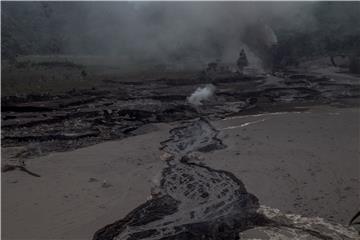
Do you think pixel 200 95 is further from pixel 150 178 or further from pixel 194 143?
pixel 150 178

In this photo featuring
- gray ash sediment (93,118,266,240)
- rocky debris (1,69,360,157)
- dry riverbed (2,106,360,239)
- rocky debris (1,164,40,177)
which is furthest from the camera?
rocky debris (1,69,360,157)

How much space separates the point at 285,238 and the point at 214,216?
175cm

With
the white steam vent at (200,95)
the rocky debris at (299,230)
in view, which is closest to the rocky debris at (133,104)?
the white steam vent at (200,95)

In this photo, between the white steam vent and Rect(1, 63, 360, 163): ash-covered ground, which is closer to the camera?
Rect(1, 63, 360, 163): ash-covered ground

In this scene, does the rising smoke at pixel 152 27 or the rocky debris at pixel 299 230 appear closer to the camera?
the rocky debris at pixel 299 230

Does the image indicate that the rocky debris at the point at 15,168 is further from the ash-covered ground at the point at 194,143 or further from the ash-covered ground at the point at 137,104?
the ash-covered ground at the point at 137,104

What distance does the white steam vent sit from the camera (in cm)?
2832

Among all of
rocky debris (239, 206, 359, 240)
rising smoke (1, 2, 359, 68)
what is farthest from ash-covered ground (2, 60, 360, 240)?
rising smoke (1, 2, 359, 68)

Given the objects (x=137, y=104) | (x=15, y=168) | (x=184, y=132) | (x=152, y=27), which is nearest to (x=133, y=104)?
(x=137, y=104)

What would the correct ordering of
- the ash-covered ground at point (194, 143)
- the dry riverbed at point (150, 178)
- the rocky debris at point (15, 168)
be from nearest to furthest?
the ash-covered ground at point (194, 143)
the dry riverbed at point (150, 178)
the rocky debris at point (15, 168)

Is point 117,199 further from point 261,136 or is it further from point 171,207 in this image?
point 261,136

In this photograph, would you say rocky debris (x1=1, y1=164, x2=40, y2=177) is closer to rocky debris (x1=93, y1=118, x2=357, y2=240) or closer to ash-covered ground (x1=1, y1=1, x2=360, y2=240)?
ash-covered ground (x1=1, y1=1, x2=360, y2=240)

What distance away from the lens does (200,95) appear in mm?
30094

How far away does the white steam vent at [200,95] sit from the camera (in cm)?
2832
